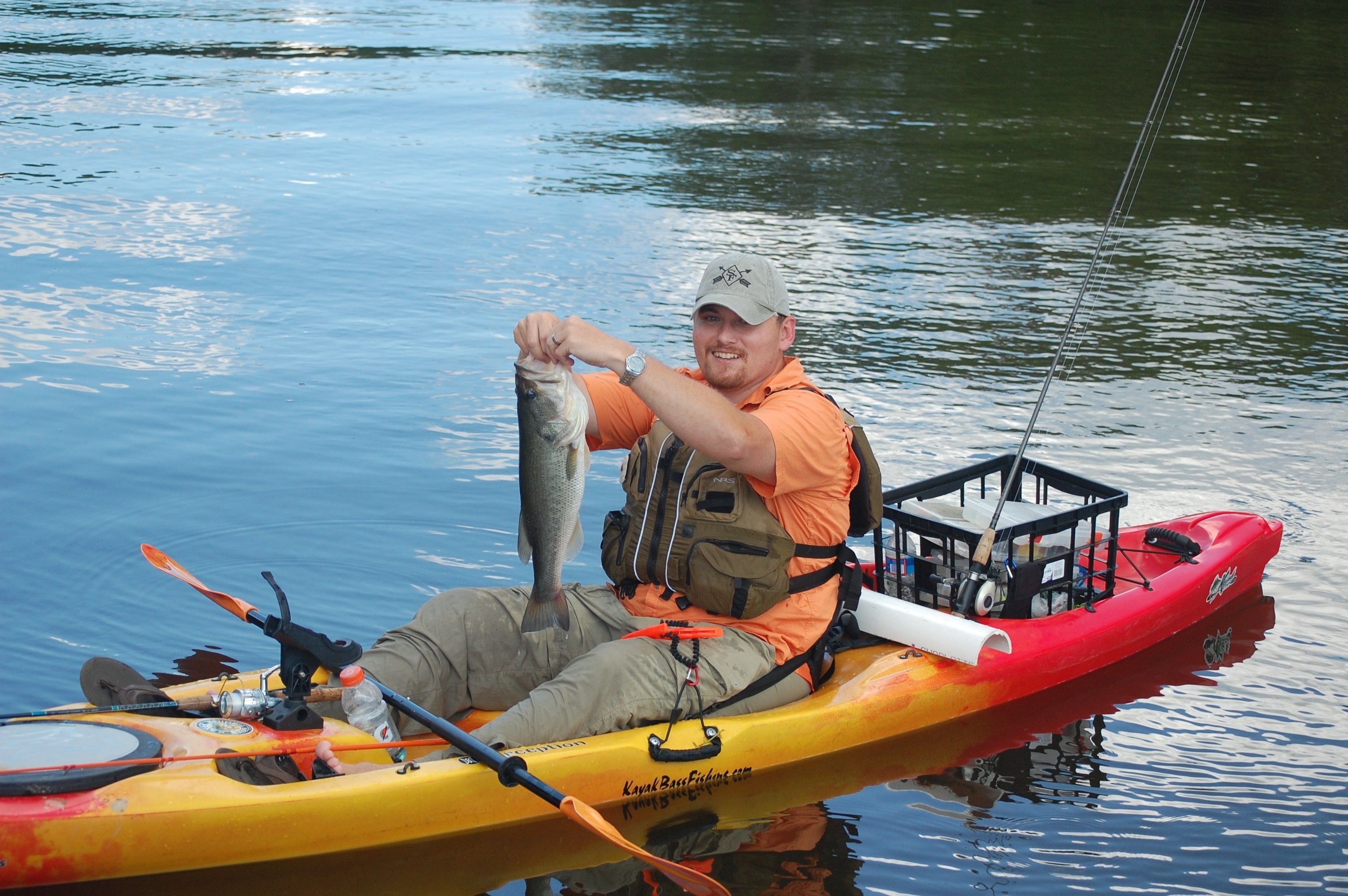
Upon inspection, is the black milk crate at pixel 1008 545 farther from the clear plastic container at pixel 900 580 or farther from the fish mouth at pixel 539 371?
the fish mouth at pixel 539 371

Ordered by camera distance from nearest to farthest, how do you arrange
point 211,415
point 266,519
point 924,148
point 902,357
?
1. point 266,519
2. point 211,415
3. point 902,357
4. point 924,148

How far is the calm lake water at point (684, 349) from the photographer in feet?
17.8

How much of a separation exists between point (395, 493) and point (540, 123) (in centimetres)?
1287

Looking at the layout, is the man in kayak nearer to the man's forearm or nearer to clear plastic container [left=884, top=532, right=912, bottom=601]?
the man's forearm

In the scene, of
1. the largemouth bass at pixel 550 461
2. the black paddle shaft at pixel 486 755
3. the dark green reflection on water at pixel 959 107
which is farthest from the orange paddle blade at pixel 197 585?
the dark green reflection on water at pixel 959 107

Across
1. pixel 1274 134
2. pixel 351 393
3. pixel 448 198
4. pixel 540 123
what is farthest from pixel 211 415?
pixel 1274 134

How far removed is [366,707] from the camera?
4746 mm

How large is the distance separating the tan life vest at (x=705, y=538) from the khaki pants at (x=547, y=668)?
201 millimetres

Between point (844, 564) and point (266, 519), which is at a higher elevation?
point (844, 564)

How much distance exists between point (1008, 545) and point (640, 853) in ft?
8.29

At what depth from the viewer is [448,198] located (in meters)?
15.3

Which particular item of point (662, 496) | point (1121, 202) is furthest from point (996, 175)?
point (662, 496)

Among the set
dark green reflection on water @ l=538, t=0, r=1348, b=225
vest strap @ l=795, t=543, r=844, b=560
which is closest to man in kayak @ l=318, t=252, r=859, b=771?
vest strap @ l=795, t=543, r=844, b=560

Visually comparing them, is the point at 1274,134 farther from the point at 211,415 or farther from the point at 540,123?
the point at 211,415
